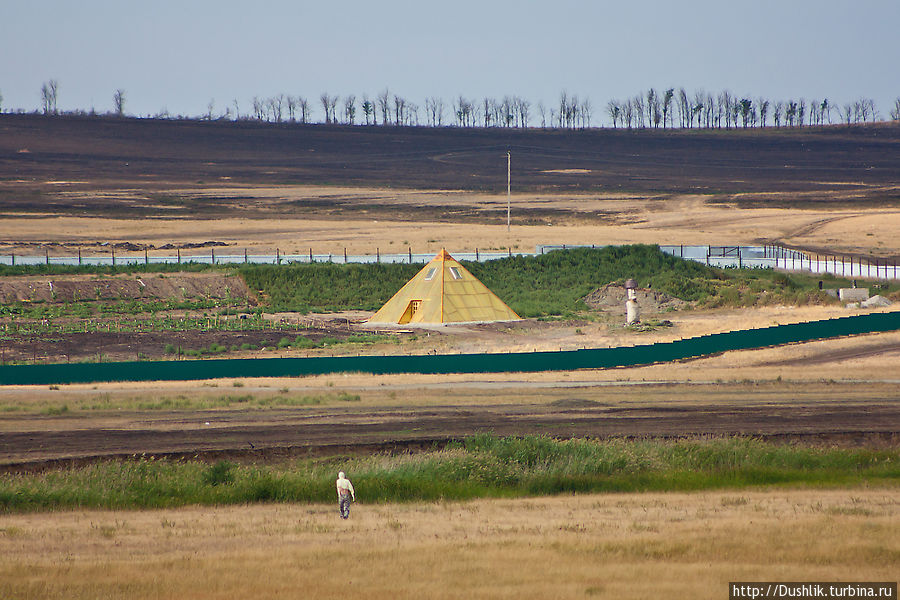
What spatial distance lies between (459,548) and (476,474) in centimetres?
635

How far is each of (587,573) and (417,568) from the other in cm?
242

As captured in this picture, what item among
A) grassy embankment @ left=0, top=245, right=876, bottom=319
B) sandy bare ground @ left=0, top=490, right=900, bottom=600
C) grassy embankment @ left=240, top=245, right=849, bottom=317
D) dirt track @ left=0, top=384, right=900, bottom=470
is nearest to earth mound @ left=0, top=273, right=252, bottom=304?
grassy embankment @ left=0, top=245, right=876, bottom=319

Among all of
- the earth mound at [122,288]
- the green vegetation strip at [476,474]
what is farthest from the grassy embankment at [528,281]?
the green vegetation strip at [476,474]

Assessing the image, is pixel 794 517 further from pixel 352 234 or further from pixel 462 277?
pixel 352 234

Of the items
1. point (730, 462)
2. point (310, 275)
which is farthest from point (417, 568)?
point (310, 275)

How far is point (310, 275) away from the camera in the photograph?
223 ft

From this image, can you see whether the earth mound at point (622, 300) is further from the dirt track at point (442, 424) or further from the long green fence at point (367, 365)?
the dirt track at point (442, 424)

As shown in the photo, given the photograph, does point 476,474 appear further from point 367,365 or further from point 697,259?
point 697,259

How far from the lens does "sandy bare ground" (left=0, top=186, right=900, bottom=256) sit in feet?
307

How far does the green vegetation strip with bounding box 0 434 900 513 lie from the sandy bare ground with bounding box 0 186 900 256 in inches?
2574

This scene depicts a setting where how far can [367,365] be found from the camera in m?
39.4

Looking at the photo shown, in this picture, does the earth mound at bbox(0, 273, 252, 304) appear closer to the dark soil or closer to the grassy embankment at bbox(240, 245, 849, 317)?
the grassy embankment at bbox(240, 245, 849, 317)

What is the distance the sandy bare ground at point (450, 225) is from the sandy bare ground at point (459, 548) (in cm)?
6962

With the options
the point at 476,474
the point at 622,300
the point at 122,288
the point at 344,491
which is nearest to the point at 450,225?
the point at 622,300
